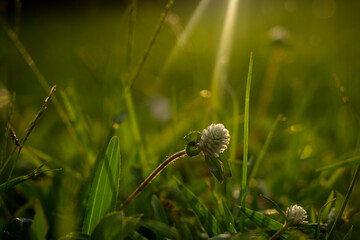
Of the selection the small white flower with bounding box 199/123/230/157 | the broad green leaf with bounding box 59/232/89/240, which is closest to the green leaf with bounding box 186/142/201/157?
the small white flower with bounding box 199/123/230/157

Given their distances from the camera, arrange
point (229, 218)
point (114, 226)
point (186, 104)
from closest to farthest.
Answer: point (114, 226), point (229, 218), point (186, 104)

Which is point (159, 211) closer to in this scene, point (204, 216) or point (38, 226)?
point (204, 216)

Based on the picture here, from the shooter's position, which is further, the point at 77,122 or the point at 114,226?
the point at 77,122

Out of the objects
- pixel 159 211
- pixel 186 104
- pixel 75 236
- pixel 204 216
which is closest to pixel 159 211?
pixel 159 211

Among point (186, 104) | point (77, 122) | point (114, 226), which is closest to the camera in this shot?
point (114, 226)

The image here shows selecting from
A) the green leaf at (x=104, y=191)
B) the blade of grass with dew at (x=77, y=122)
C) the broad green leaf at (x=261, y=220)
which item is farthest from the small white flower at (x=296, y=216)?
the blade of grass with dew at (x=77, y=122)

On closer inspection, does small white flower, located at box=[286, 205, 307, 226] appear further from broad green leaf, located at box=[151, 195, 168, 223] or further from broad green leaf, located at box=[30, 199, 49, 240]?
broad green leaf, located at box=[30, 199, 49, 240]

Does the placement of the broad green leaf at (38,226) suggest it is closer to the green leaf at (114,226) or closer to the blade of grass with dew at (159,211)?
the green leaf at (114,226)
